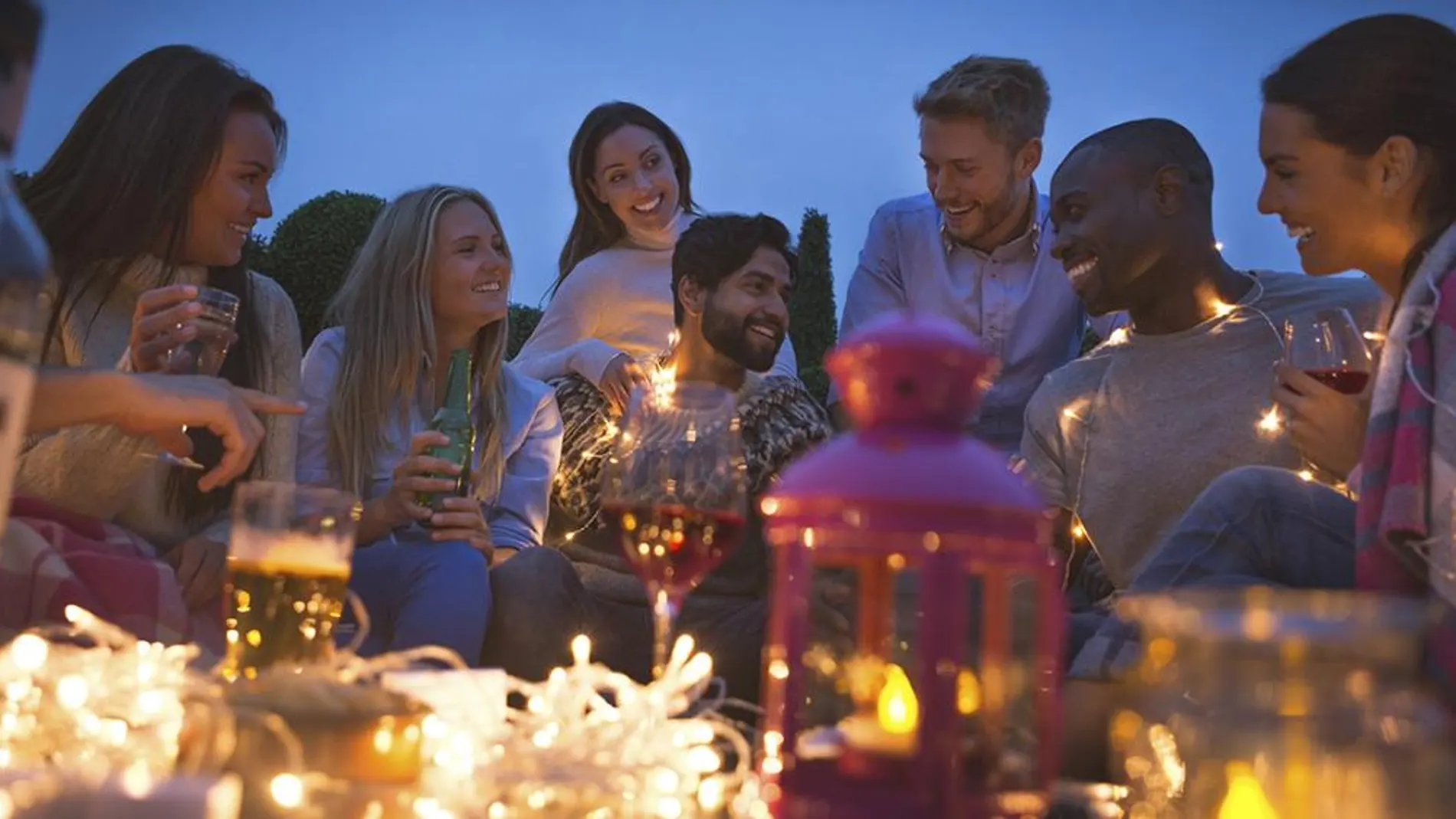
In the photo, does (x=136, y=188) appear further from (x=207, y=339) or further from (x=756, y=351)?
(x=756, y=351)

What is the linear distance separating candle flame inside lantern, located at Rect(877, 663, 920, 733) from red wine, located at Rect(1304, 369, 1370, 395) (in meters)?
1.49

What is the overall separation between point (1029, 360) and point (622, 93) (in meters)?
46.2

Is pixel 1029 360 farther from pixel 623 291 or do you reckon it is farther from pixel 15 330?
pixel 15 330

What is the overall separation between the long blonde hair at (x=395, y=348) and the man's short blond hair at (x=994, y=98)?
1488 mm

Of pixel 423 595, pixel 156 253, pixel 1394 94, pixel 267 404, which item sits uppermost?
pixel 1394 94

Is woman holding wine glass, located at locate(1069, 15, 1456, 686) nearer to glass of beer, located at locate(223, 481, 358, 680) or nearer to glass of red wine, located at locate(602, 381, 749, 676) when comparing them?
glass of red wine, located at locate(602, 381, 749, 676)

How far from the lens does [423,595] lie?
2781mm

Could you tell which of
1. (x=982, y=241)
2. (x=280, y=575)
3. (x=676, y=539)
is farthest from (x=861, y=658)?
(x=982, y=241)

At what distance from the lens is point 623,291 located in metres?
4.56

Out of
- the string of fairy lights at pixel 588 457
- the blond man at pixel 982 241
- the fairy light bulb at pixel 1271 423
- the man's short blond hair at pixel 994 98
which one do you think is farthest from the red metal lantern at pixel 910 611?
the man's short blond hair at pixel 994 98

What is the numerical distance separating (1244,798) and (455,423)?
2131 mm

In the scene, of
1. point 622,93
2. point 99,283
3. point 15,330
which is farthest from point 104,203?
point 622,93

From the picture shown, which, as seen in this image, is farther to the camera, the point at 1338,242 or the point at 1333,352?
the point at 1338,242

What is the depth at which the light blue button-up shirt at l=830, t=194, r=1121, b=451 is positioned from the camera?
161 inches
